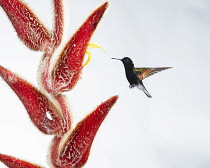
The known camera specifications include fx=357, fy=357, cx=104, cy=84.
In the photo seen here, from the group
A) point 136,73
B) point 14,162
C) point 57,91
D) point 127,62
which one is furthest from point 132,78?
point 14,162

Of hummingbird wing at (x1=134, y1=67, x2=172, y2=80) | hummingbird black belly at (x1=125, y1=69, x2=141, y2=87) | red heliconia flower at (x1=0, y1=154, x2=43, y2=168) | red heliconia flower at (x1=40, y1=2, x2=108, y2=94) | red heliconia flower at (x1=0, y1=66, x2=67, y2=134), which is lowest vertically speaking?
red heliconia flower at (x1=0, y1=154, x2=43, y2=168)

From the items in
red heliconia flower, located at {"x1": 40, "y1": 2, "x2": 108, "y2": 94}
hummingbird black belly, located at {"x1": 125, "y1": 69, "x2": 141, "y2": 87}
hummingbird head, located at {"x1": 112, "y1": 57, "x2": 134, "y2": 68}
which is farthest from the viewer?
hummingbird black belly, located at {"x1": 125, "y1": 69, "x2": 141, "y2": 87}

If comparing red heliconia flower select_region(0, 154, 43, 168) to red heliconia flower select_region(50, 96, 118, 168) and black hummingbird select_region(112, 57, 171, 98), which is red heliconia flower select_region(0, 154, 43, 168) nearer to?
red heliconia flower select_region(50, 96, 118, 168)

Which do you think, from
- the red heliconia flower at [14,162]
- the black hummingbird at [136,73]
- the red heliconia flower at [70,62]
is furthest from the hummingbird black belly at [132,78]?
the red heliconia flower at [14,162]

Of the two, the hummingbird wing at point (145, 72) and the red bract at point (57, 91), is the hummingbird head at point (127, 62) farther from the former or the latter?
the red bract at point (57, 91)

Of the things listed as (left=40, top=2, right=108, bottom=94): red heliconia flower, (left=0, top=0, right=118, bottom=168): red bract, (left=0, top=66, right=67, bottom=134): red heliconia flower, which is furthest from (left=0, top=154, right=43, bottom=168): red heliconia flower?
(left=40, top=2, right=108, bottom=94): red heliconia flower

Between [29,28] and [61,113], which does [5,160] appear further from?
[29,28]
